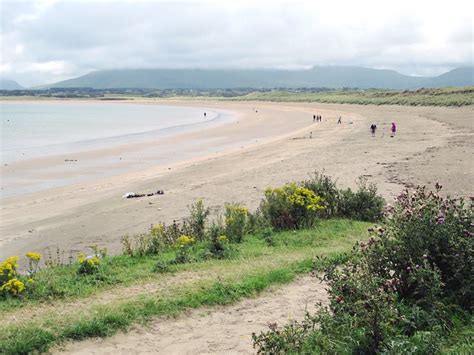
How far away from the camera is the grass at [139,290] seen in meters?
5.94

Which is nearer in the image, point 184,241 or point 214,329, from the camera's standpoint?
point 214,329

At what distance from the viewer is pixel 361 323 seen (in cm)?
Result: 462

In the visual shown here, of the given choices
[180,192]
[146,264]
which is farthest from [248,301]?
[180,192]

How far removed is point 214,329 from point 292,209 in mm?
4933

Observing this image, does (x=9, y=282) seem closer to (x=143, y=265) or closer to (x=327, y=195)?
(x=143, y=265)

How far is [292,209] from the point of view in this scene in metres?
10.6

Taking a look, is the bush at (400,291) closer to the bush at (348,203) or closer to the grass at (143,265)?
the grass at (143,265)

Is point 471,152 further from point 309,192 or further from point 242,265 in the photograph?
point 242,265

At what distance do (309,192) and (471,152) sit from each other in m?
14.6

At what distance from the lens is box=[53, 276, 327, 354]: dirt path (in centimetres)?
564

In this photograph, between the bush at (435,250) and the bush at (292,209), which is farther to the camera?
the bush at (292,209)

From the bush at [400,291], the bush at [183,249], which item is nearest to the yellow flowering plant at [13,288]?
the bush at [183,249]

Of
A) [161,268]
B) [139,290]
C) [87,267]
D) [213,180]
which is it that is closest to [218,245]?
[161,268]

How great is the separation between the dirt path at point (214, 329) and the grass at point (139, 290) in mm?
197
